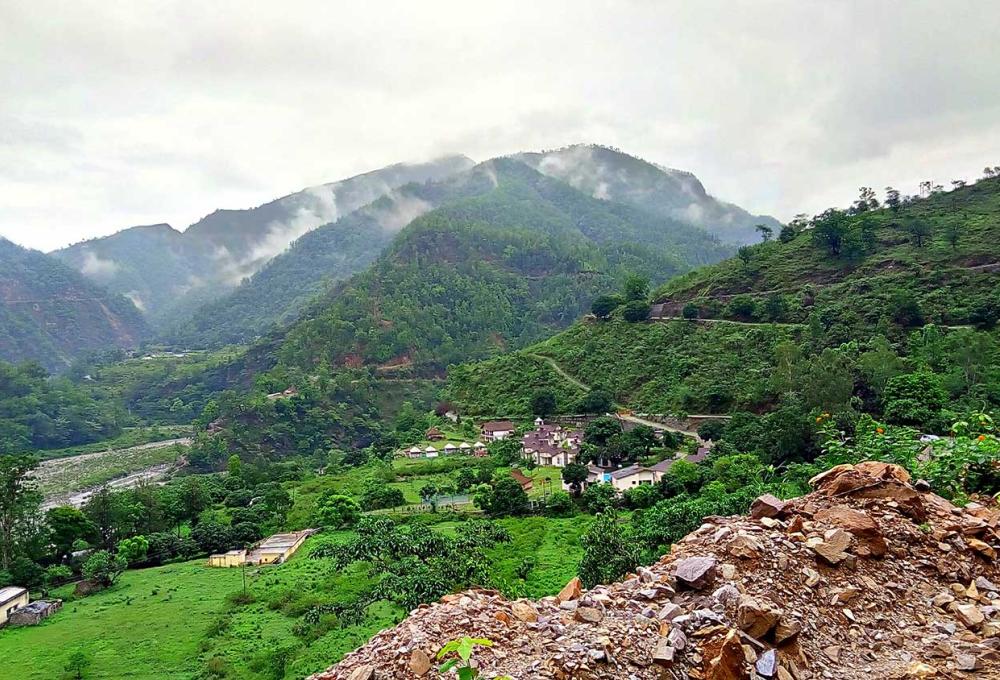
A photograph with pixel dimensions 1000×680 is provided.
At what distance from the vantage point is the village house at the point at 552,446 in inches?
1204

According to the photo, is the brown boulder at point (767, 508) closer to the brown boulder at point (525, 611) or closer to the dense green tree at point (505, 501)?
the brown boulder at point (525, 611)

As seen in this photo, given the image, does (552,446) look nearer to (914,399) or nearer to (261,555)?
(261,555)

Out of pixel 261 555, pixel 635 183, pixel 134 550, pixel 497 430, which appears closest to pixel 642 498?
pixel 261 555

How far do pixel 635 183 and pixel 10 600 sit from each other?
190553mm

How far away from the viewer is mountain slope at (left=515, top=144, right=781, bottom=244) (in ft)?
613

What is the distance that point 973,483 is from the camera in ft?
29.5

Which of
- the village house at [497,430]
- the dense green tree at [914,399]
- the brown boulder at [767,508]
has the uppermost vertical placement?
the brown boulder at [767,508]

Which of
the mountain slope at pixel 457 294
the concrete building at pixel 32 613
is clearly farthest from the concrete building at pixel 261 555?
the mountain slope at pixel 457 294

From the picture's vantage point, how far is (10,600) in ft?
61.3

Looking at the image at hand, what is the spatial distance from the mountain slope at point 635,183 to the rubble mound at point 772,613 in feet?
602

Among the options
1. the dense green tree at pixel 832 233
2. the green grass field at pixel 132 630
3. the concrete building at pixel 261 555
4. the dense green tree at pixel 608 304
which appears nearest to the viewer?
the green grass field at pixel 132 630

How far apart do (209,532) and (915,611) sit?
24688mm

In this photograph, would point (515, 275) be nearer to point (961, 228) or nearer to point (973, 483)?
point (961, 228)

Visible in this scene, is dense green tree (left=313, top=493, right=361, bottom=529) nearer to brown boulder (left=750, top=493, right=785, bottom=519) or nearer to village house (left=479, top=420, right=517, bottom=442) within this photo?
village house (left=479, top=420, right=517, bottom=442)
